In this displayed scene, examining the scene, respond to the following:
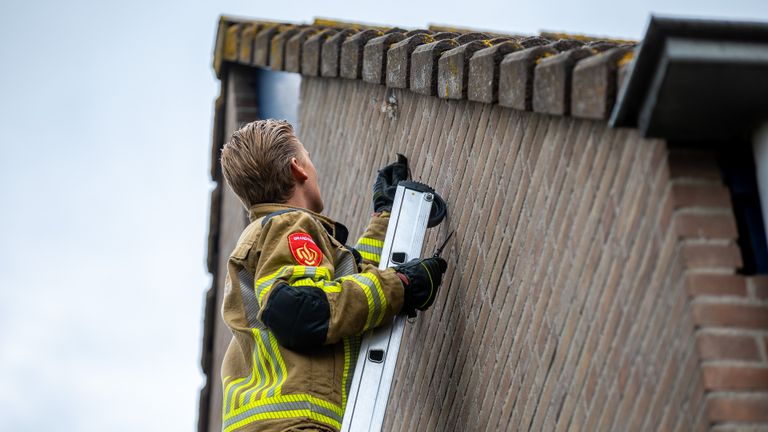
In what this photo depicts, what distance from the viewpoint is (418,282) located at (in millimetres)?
4207

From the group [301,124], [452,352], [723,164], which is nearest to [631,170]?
[723,164]

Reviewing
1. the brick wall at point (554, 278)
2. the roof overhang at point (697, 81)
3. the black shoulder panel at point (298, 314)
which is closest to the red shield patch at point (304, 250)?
the black shoulder panel at point (298, 314)

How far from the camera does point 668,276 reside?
10.0 ft

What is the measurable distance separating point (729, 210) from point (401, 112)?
2521 mm

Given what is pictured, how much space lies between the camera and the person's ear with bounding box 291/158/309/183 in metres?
4.54

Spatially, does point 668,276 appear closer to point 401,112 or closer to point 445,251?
point 445,251

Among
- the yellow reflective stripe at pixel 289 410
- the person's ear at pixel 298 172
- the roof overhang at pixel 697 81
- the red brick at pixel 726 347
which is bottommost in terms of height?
the yellow reflective stripe at pixel 289 410

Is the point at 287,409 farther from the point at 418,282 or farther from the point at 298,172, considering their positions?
the point at 298,172

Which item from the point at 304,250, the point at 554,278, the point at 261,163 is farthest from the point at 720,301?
the point at 261,163

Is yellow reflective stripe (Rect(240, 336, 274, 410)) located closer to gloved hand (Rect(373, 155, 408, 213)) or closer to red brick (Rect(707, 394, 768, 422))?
gloved hand (Rect(373, 155, 408, 213))

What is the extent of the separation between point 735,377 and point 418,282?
5.03 feet

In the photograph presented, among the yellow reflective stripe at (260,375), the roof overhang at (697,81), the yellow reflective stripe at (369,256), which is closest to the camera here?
the roof overhang at (697,81)

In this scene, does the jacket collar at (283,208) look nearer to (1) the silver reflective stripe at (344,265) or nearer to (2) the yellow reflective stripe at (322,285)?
(1) the silver reflective stripe at (344,265)

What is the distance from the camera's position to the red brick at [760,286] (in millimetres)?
3014
